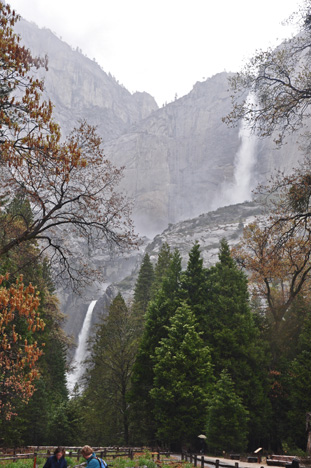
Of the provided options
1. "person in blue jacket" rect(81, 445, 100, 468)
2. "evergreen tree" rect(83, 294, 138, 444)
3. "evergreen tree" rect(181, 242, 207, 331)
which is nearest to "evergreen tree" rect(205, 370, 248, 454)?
"evergreen tree" rect(181, 242, 207, 331)

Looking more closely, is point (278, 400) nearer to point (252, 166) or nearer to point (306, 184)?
point (306, 184)

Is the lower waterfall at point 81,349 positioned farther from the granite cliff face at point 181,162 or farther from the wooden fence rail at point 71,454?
the granite cliff face at point 181,162

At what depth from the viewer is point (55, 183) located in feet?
33.3

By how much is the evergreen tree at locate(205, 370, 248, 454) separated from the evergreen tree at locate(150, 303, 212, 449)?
103 cm

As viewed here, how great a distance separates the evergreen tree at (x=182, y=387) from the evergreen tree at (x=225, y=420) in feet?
3.37

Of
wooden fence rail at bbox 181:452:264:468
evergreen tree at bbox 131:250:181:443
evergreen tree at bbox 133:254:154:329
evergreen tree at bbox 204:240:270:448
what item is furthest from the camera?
evergreen tree at bbox 133:254:154:329

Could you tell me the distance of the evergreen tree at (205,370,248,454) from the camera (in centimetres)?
1783

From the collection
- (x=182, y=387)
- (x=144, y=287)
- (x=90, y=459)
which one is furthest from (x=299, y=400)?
(x=144, y=287)

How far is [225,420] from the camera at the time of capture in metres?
17.8

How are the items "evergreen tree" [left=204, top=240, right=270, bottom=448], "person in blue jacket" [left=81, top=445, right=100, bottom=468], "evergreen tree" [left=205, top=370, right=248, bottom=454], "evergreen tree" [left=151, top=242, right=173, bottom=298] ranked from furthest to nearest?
"evergreen tree" [left=151, top=242, right=173, bottom=298] < "evergreen tree" [left=204, top=240, right=270, bottom=448] < "evergreen tree" [left=205, top=370, right=248, bottom=454] < "person in blue jacket" [left=81, top=445, right=100, bottom=468]

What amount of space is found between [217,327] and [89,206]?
15.3 metres

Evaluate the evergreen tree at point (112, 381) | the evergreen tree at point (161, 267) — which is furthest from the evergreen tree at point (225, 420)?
the evergreen tree at point (161, 267)

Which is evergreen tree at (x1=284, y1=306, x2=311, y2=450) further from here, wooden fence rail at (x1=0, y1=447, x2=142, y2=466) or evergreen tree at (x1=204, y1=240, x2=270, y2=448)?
wooden fence rail at (x1=0, y1=447, x2=142, y2=466)

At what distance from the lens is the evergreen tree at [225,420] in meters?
17.8
